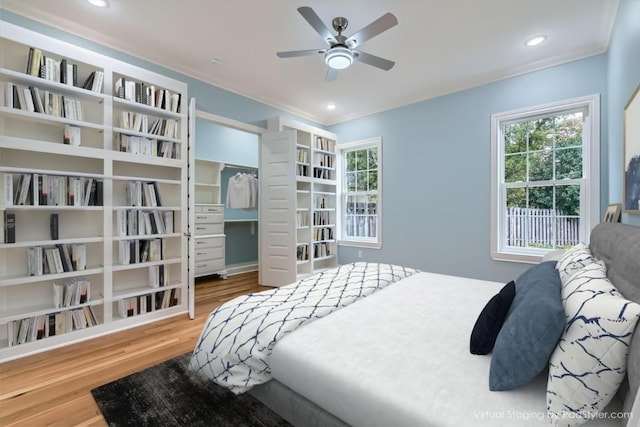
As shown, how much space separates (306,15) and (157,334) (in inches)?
115

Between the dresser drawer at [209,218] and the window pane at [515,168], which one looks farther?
the dresser drawer at [209,218]

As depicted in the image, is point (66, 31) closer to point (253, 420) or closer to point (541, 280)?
point (253, 420)

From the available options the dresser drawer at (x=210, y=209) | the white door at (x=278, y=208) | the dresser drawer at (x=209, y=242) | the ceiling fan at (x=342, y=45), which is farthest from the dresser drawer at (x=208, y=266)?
the ceiling fan at (x=342, y=45)

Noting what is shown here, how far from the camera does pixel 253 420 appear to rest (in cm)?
148

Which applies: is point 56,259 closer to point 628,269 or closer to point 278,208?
point 278,208

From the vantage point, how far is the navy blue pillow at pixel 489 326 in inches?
44.1

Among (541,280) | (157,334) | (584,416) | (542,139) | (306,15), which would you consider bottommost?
(157,334)

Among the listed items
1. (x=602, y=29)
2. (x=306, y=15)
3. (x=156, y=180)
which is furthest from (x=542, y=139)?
(x=156, y=180)

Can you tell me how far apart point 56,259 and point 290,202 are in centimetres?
250

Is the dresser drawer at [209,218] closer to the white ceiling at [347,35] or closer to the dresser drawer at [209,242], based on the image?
the dresser drawer at [209,242]

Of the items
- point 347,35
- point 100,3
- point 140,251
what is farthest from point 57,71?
point 347,35

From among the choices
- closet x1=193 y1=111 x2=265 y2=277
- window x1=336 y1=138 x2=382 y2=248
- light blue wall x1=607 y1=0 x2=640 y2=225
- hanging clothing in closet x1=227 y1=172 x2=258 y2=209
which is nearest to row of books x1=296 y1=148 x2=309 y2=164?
window x1=336 y1=138 x2=382 y2=248

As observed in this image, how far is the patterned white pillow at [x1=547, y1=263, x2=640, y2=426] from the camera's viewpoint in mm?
734

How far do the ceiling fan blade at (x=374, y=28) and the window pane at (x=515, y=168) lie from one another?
238 cm
